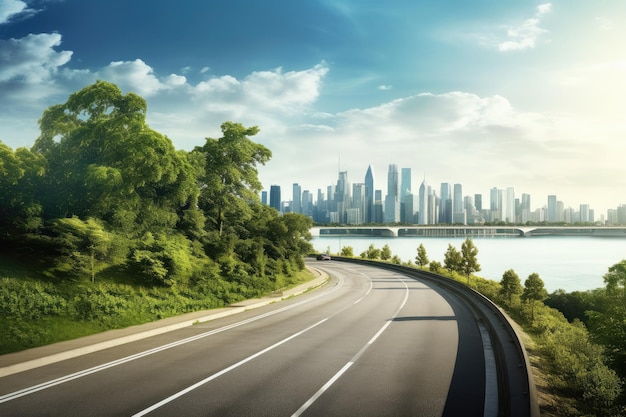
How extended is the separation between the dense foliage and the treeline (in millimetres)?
67

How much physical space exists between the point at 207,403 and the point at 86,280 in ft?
44.4

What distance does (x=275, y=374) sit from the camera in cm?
1145

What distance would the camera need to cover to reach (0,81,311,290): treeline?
21.5 metres

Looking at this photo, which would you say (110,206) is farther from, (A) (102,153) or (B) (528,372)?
(B) (528,372)

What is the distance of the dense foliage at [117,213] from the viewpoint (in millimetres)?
20141

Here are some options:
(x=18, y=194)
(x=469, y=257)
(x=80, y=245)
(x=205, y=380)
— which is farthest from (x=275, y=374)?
(x=469, y=257)

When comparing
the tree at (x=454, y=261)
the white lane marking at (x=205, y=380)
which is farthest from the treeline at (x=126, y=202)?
the tree at (x=454, y=261)

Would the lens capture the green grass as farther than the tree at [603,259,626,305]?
No

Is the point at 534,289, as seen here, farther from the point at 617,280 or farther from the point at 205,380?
the point at 205,380

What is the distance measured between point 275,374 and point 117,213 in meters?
17.2

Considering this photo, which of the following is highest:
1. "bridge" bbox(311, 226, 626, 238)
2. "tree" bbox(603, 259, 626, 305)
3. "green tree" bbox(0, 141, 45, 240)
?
"green tree" bbox(0, 141, 45, 240)

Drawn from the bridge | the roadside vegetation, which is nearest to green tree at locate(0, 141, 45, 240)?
the roadside vegetation

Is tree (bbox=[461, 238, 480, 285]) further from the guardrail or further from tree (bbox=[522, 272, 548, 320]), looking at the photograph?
the guardrail

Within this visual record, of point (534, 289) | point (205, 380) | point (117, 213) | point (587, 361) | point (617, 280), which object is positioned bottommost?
point (534, 289)
